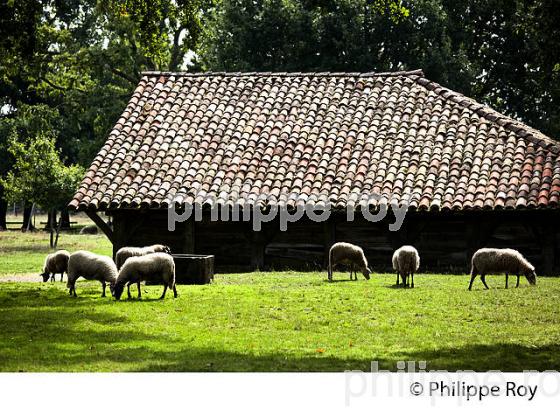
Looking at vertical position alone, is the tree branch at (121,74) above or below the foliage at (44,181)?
above

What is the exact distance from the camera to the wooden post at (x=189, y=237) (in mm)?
22281

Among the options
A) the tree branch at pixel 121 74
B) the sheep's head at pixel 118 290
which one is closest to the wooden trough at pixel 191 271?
the sheep's head at pixel 118 290

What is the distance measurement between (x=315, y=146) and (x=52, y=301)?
9.86m

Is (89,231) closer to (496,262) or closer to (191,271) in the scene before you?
(191,271)

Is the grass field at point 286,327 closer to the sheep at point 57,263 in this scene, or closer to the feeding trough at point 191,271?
the feeding trough at point 191,271

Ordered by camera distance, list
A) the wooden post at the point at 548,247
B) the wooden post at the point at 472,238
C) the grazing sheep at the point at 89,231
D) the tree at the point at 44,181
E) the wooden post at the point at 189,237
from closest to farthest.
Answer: the wooden post at the point at 548,247, the wooden post at the point at 472,238, the wooden post at the point at 189,237, the tree at the point at 44,181, the grazing sheep at the point at 89,231

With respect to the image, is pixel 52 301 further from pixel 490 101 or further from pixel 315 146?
pixel 490 101

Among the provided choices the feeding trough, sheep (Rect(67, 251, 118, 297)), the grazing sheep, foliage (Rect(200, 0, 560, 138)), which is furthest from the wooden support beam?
the grazing sheep

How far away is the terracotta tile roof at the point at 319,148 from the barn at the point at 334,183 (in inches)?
1.8

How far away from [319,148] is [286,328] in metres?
11.4

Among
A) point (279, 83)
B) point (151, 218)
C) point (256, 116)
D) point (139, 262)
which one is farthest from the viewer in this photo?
point (279, 83)

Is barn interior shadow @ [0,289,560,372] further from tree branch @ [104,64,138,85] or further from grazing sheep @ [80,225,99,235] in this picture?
grazing sheep @ [80,225,99,235]

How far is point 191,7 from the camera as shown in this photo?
18234 mm

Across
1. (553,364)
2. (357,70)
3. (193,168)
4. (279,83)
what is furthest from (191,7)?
(357,70)
